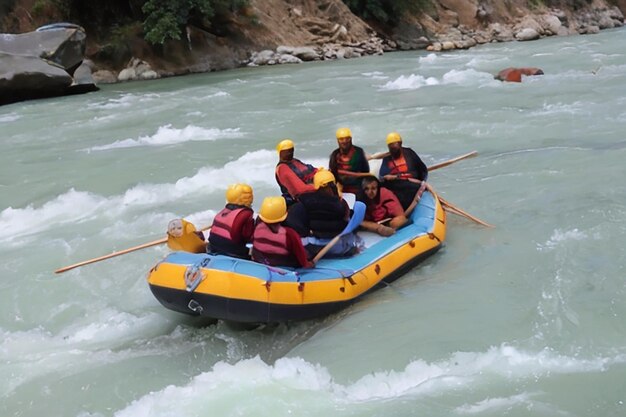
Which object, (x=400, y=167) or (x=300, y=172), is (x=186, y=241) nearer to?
(x=300, y=172)

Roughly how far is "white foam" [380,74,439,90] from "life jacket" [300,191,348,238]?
1001 centimetres

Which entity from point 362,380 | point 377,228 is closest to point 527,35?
point 377,228

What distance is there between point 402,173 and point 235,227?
7.01 feet

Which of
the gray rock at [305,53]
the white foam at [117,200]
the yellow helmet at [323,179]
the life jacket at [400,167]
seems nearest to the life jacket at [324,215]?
the yellow helmet at [323,179]

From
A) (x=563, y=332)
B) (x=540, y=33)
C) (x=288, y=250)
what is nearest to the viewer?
(x=563, y=332)

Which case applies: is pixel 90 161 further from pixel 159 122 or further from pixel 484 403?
pixel 484 403

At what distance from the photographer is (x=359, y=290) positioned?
15.6 feet

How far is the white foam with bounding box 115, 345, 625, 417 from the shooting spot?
3.70m

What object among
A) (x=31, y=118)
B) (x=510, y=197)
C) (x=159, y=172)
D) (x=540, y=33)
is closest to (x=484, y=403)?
(x=510, y=197)

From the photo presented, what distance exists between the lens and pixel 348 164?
6.22 meters

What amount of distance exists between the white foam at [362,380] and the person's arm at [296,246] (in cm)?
86

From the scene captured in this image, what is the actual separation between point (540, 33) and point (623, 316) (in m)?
27.2

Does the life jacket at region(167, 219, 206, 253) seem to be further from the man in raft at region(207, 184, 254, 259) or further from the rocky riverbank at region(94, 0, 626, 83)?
the rocky riverbank at region(94, 0, 626, 83)

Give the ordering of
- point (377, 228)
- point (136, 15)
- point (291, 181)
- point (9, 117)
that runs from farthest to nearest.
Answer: point (136, 15) → point (9, 117) → point (291, 181) → point (377, 228)
